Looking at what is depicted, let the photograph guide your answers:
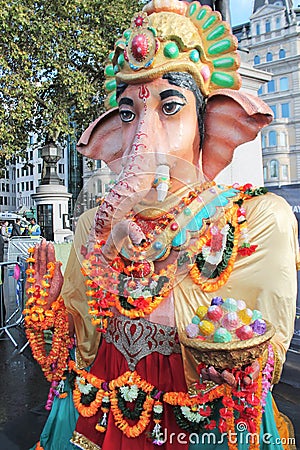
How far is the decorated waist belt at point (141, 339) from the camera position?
1487mm

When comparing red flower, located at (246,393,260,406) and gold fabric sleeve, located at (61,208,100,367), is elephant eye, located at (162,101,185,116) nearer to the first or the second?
gold fabric sleeve, located at (61,208,100,367)

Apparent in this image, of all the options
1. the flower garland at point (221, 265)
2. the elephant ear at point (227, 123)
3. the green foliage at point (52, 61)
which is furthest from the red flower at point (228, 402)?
the green foliage at point (52, 61)

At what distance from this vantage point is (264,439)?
1.50 meters

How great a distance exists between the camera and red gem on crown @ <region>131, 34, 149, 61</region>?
1.54m

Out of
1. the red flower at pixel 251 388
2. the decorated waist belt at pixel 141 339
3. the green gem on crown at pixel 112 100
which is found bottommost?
the red flower at pixel 251 388

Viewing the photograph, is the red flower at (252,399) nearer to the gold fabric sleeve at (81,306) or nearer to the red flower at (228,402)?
the red flower at (228,402)

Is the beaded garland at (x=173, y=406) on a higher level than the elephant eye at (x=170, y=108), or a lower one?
lower

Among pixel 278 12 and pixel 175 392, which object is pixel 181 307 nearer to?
pixel 175 392

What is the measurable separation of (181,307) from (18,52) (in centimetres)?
1079

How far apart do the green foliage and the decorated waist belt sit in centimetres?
1010

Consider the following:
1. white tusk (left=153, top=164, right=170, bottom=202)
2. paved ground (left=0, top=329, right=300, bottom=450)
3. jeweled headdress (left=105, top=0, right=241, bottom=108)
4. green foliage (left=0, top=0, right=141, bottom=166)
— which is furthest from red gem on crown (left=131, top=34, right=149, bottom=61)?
green foliage (left=0, top=0, right=141, bottom=166)

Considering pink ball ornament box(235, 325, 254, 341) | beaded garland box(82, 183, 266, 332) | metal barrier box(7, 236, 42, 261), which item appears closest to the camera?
pink ball ornament box(235, 325, 254, 341)

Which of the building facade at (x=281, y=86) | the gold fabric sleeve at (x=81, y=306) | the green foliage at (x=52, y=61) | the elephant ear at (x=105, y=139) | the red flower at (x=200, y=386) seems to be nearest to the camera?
the red flower at (x=200, y=386)

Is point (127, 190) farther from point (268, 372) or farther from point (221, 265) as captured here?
point (268, 372)
